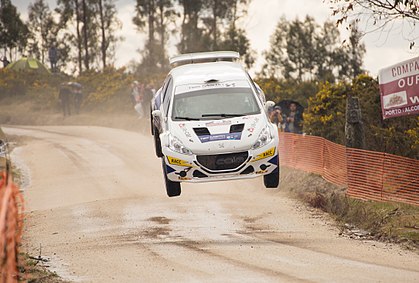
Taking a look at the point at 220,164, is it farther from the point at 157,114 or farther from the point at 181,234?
the point at 181,234

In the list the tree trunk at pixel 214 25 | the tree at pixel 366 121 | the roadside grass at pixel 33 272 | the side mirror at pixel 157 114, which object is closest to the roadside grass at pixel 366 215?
the tree at pixel 366 121

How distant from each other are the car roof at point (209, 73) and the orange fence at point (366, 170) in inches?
185

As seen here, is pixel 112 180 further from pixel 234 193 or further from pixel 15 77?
pixel 15 77

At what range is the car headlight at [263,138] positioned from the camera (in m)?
11.7

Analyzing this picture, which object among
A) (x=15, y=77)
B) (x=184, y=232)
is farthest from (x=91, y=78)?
(x=184, y=232)

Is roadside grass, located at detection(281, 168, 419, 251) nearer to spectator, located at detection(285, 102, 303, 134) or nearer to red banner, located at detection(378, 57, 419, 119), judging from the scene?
red banner, located at detection(378, 57, 419, 119)

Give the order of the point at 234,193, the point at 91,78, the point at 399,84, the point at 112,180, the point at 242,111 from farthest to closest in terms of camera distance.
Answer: the point at 91,78, the point at 112,180, the point at 234,193, the point at 399,84, the point at 242,111

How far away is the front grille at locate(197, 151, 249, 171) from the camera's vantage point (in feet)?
38.0

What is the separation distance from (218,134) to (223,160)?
0.40 meters

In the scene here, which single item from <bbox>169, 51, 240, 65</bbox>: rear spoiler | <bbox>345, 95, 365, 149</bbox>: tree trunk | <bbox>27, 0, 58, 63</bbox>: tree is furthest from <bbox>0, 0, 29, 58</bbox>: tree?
<bbox>169, 51, 240, 65</bbox>: rear spoiler

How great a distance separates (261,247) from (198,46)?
39.6 m

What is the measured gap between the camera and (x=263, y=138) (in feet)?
38.7

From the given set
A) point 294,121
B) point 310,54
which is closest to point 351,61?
point 310,54

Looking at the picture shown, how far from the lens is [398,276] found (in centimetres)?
1163
